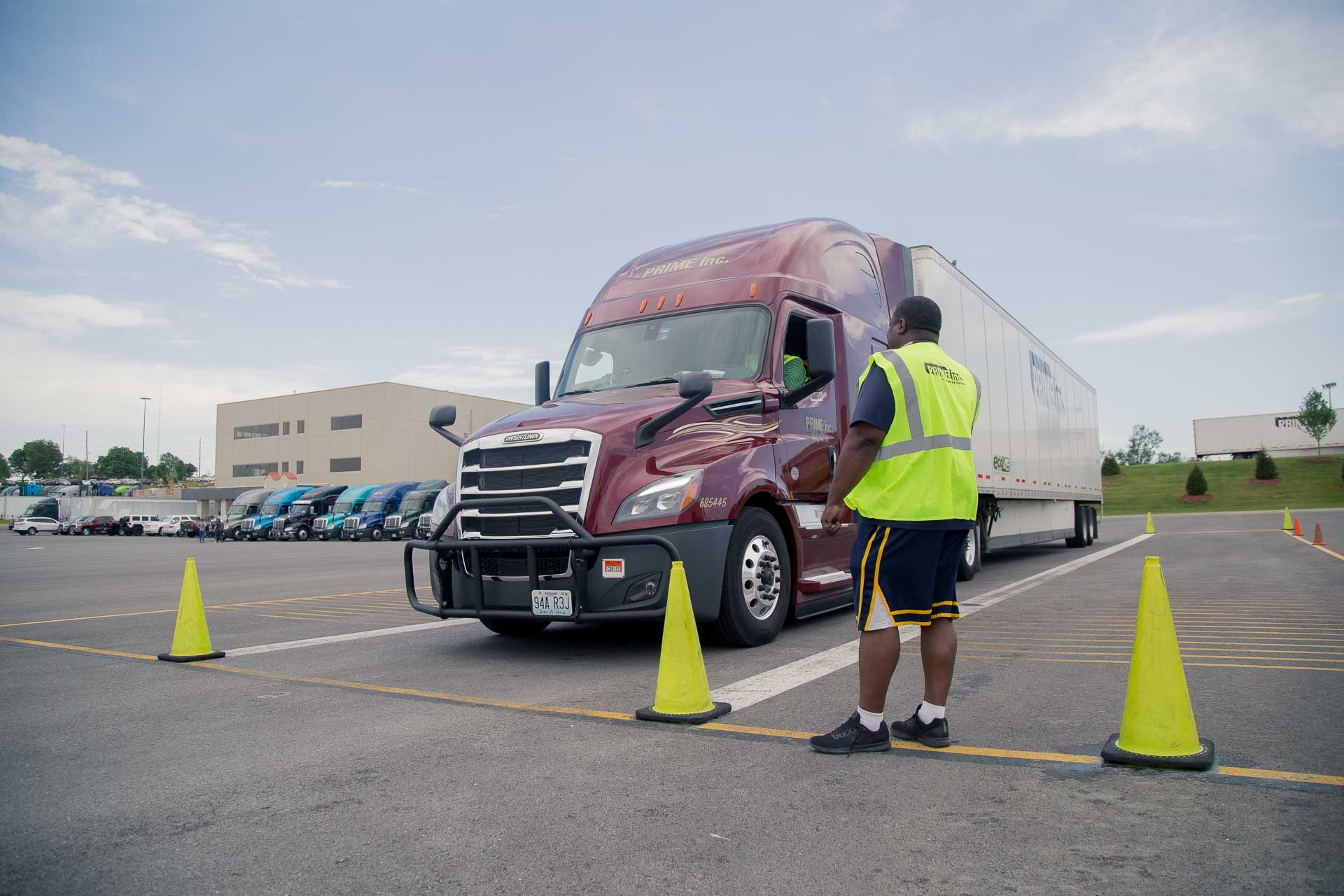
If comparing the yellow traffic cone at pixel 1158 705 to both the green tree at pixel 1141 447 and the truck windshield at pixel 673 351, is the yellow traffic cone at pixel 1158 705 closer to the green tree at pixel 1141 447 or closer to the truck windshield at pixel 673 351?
the truck windshield at pixel 673 351

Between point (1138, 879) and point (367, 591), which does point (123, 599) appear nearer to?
point (367, 591)

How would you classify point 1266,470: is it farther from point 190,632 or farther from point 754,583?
point 190,632

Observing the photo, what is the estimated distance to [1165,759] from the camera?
3502 mm

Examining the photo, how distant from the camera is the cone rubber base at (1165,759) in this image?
11.4ft

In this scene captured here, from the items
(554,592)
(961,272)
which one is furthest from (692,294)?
(961,272)

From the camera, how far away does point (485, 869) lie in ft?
9.03

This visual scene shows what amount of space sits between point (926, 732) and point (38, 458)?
210m

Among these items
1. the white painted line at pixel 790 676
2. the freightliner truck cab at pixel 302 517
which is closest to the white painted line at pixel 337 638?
the white painted line at pixel 790 676

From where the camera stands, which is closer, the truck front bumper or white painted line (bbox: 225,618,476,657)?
the truck front bumper

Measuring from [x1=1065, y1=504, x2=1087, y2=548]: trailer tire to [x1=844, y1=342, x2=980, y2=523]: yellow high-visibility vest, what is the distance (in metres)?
17.0

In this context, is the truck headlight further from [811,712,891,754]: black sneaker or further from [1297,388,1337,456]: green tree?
[1297,388,1337,456]: green tree

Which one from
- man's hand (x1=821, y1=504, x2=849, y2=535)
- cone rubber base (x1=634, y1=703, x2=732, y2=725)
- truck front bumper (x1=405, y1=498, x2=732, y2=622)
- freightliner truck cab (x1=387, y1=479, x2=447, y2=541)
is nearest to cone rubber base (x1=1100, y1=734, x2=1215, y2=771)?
man's hand (x1=821, y1=504, x2=849, y2=535)

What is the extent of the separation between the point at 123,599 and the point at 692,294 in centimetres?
947

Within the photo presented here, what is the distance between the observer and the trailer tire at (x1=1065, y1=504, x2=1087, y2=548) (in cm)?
1966
